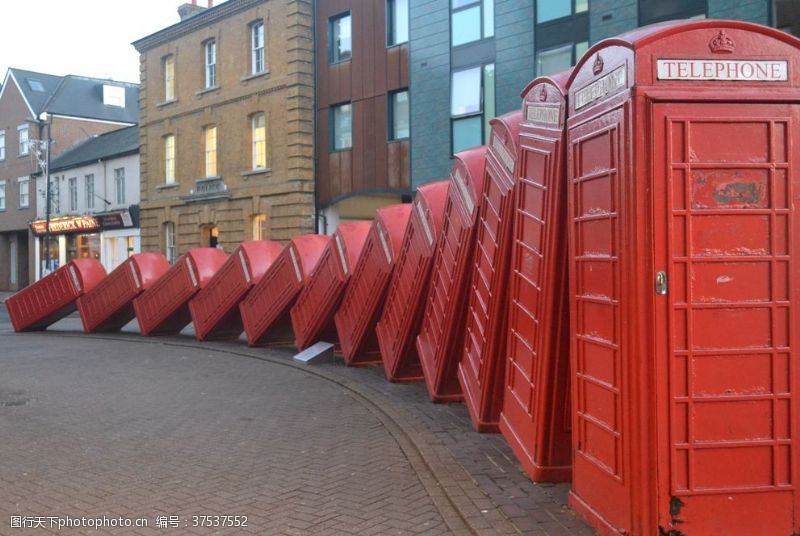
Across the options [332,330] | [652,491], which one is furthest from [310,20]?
[652,491]

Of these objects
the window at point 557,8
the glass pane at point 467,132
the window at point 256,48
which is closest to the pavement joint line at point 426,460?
the glass pane at point 467,132

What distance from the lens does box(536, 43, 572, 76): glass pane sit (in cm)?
1764

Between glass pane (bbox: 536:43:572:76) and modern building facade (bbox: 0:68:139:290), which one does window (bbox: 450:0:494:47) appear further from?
modern building facade (bbox: 0:68:139:290)

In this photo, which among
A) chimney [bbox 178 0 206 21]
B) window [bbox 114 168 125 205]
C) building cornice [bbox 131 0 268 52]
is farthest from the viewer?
window [bbox 114 168 125 205]

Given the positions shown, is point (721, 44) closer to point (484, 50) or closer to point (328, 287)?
point (328, 287)

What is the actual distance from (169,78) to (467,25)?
1502 centimetres

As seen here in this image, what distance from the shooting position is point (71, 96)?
142 feet

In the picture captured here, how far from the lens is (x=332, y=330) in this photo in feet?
43.3

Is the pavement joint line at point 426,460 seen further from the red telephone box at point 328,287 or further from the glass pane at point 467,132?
the glass pane at point 467,132

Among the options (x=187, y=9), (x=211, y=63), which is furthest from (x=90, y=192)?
(x=211, y=63)

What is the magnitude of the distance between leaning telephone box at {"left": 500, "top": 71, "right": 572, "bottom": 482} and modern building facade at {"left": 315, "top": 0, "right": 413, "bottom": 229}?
51.8 feet

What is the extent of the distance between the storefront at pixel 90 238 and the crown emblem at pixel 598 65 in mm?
29930

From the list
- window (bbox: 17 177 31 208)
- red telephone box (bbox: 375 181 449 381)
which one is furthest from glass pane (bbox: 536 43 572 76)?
window (bbox: 17 177 31 208)

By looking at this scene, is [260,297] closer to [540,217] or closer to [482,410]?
[482,410]
